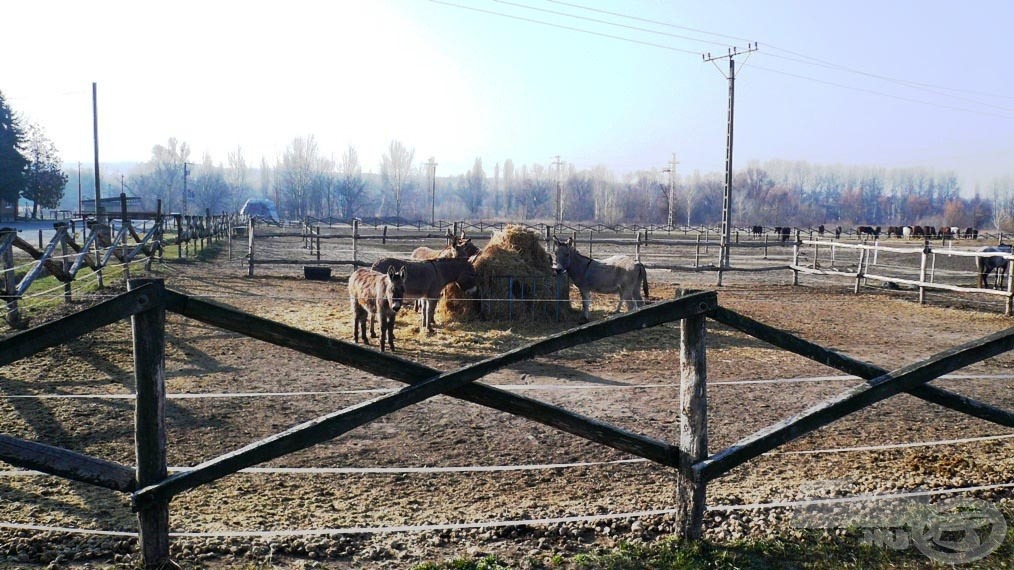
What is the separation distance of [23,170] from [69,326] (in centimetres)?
6879

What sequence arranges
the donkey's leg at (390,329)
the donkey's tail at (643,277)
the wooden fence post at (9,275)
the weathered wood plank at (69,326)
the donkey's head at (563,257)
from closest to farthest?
the weathered wood plank at (69,326), the donkey's leg at (390,329), the wooden fence post at (9,275), the donkey's head at (563,257), the donkey's tail at (643,277)

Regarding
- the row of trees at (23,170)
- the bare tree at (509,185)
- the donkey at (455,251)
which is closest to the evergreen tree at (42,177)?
the row of trees at (23,170)

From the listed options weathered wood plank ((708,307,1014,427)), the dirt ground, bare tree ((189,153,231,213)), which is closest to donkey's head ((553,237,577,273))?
the dirt ground

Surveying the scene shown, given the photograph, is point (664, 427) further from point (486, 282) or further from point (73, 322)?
A: point (486, 282)

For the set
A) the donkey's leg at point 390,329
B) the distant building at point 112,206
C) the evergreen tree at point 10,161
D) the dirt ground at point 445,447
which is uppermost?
the evergreen tree at point 10,161

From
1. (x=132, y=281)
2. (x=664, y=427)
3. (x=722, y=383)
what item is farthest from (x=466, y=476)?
(x=722, y=383)

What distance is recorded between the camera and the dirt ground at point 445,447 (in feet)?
12.6

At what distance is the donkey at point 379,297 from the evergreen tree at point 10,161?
59.1 m

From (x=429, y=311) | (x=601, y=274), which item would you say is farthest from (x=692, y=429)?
(x=601, y=274)

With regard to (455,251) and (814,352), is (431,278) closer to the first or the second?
(455,251)

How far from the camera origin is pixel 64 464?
3076 mm

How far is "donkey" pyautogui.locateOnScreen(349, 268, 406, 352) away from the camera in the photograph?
1050cm

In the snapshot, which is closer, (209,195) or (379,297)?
(379,297)

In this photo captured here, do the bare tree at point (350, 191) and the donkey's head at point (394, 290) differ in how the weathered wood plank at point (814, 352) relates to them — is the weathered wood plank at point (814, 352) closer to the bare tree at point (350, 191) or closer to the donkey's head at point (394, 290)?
the donkey's head at point (394, 290)
